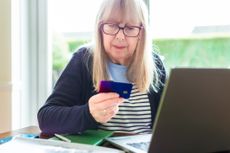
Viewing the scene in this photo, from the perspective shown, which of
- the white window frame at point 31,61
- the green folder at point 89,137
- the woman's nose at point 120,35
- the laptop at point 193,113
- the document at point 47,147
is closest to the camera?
the laptop at point 193,113

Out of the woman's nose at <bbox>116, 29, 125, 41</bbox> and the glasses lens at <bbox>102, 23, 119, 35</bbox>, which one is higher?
the glasses lens at <bbox>102, 23, 119, 35</bbox>

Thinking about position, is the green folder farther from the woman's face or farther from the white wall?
the white wall

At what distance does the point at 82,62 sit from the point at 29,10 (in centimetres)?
110

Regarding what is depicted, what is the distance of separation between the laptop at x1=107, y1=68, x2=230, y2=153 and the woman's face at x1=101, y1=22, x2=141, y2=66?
2.10 feet

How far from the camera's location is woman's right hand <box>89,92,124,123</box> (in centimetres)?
90

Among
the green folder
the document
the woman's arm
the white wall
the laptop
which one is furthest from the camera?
the white wall

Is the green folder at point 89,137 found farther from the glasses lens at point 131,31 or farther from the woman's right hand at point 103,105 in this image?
the glasses lens at point 131,31

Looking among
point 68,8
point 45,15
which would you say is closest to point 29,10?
point 45,15

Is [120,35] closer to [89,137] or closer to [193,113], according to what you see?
[89,137]

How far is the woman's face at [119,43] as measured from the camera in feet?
4.20

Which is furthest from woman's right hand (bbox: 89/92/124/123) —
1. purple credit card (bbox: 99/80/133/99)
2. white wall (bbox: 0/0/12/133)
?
white wall (bbox: 0/0/12/133)

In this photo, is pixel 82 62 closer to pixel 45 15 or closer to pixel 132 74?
pixel 132 74

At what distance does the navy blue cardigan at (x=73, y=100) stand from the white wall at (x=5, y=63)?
2.74 ft

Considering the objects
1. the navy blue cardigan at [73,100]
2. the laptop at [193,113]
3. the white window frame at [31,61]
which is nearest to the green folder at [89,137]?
the navy blue cardigan at [73,100]
